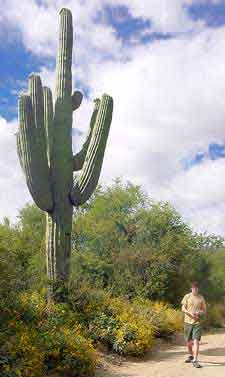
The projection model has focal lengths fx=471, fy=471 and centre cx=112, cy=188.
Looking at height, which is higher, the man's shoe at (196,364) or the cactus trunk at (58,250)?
the cactus trunk at (58,250)

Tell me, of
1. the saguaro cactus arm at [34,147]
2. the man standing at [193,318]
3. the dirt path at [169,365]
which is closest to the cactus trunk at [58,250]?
the saguaro cactus arm at [34,147]

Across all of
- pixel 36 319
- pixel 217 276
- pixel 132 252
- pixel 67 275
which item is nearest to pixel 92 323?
pixel 67 275

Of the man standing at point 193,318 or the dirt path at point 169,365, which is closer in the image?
the dirt path at point 169,365

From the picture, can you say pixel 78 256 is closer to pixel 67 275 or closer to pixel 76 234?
pixel 76 234

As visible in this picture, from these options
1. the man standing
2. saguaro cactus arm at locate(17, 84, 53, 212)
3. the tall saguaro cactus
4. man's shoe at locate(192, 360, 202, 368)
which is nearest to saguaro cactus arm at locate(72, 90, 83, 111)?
the tall saguaro cactus

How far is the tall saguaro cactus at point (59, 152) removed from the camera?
1103cm

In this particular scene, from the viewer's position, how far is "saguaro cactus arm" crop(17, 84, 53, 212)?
10938 millimetres

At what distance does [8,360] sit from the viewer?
21.9 feet

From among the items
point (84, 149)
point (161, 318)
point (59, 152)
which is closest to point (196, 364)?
point (161, 318)

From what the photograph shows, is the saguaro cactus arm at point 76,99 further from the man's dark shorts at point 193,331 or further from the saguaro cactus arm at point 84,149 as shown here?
the man's dark shorts at point 193,331

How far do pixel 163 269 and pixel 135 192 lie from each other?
5.10m

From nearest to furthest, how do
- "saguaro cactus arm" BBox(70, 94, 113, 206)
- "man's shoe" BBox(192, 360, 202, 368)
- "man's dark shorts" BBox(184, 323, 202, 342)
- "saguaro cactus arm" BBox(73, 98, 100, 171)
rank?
"man's shoe" BBox(192, 360, 202, 368) < "man's dark shorts" BBox(184, 323, 202, 342) < "saguaro cactus arm" BBox(70, 94, 113, 206) < "saguaro cactus arm" BBox(73, 98, 100, 171)

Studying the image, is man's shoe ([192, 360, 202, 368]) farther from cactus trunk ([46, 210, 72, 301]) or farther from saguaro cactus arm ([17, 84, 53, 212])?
saguaro cactus arm ([17, 84, 53, 212])

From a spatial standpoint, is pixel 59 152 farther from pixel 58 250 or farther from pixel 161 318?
pixel 161 318
